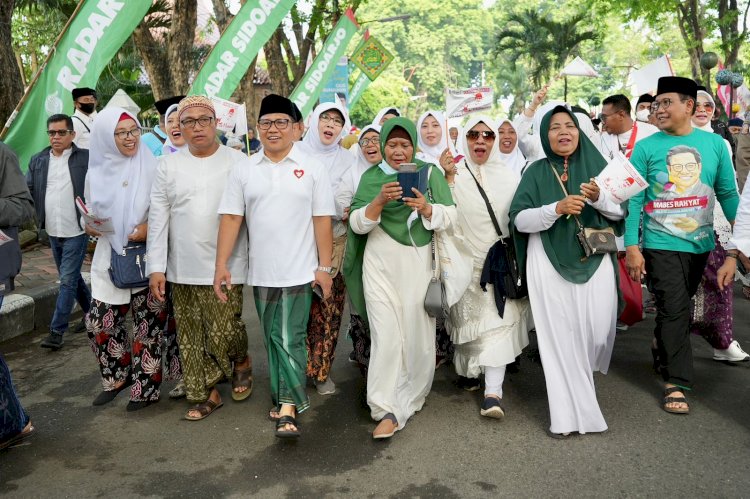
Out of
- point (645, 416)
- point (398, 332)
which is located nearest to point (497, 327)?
point (398, 332)

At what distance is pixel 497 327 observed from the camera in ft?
14.2

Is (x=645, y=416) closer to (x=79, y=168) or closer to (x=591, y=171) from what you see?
(x=591, y=171)

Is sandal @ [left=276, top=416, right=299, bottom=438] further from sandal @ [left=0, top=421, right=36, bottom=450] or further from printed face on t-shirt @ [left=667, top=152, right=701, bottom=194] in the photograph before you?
printed face on t-shirt @ [left=667, top=152, right=701, bottom=194]

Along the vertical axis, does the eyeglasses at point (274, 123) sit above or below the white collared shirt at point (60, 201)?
above

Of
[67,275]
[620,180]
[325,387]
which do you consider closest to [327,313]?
[325,387]

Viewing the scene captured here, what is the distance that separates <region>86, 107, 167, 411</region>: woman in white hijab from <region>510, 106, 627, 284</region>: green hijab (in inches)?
89.1

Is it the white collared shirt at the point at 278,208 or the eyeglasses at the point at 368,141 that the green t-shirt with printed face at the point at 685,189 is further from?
the white collared shirt at the point at 278,208

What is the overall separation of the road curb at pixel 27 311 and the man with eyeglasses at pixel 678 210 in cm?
510

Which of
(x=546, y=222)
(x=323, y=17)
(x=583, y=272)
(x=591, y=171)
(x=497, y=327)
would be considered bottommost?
(x=497, y=327)

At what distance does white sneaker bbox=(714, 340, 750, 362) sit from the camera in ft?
16.4

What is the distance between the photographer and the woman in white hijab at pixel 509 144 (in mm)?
5539

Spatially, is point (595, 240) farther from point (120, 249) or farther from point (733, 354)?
point (120, 249)

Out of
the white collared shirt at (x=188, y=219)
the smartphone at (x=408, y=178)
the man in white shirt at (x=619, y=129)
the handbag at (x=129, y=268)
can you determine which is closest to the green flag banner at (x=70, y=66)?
the handbag at (x=129, y=268)

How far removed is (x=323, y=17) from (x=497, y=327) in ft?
45.9
